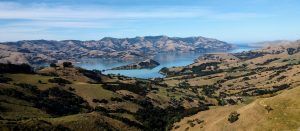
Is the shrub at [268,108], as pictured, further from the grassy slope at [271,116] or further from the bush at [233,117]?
the bush at [233,117]

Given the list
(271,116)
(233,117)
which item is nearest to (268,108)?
(271,116)

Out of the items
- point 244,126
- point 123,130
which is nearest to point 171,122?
point 123,130

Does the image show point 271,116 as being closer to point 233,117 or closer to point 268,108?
point 268,108

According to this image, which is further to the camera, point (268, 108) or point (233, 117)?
point (233, 117)

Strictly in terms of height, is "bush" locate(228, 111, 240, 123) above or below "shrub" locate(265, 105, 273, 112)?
below


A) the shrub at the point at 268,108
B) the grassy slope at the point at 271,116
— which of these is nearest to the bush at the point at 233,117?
the grassy slope at the point at 271,116

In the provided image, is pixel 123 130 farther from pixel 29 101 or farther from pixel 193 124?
pixel 29 101

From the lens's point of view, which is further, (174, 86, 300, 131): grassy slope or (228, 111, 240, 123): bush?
(228, 111, 240, 123): bush

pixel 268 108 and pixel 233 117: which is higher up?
pixel 268 108

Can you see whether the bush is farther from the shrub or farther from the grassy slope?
the shrub

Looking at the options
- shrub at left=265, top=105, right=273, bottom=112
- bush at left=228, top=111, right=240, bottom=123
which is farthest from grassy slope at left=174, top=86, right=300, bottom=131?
bush at left=228, top=111, right=240, bottom=123

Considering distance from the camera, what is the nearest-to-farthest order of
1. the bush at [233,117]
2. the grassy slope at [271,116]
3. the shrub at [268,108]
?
Answer: the grassy slope at [271,116] < the shrub at [268,108] < the bush at [233,117]
